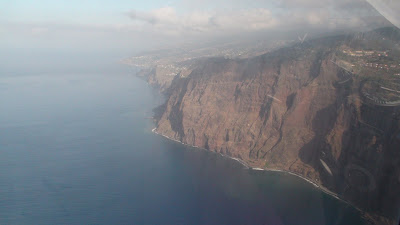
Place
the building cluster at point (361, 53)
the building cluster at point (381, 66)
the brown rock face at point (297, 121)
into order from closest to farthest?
the brown rock face at point (297, 121)
the building cluster at point (381, 66)
the building cluster at point (361, 53)

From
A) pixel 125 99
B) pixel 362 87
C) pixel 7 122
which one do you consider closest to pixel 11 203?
pixel 362 87

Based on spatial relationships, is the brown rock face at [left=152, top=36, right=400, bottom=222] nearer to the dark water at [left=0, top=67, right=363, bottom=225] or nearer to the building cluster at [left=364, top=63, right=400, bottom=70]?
the building cluster at [left=364, top=63, right=400, bottom=70]

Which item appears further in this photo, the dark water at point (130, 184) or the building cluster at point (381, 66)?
the dark water at point (130, 184)

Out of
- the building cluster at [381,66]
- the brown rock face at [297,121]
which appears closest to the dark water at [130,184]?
the brown rock face at [297,121]

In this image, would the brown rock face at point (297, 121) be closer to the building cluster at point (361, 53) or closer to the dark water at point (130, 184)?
the building cluster at point (361, 53)

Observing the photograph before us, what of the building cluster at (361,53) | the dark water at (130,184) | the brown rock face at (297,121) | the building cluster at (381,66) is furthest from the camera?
the building cluster at (361,53)

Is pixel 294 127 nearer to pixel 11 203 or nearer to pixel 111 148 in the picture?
pixel 111 148

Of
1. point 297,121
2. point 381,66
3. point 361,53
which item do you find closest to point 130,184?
point 297,121
